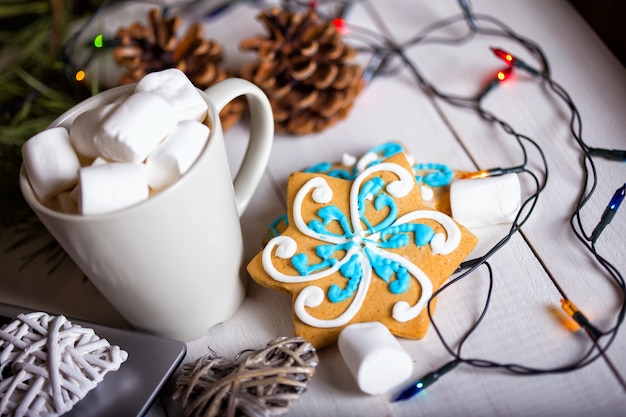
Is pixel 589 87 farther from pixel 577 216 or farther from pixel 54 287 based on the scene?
pixel 54 287

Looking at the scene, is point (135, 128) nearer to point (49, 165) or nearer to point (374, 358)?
point (49, 165)

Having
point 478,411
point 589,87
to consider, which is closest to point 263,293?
point 478,411

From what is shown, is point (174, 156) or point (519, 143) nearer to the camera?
point (174, 156)

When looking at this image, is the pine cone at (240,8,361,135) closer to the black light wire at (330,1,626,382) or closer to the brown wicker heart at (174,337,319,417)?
the black light wire at (330,1,626,382)

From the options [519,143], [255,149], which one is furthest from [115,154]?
[519,143]

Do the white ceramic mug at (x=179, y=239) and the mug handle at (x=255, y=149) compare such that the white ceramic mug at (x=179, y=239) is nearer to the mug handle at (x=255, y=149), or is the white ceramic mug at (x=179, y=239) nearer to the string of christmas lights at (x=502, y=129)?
the mug handle at (x=255, y=149)

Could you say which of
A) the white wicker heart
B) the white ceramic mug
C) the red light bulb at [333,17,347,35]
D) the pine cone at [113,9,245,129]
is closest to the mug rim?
the white ceramic mug
